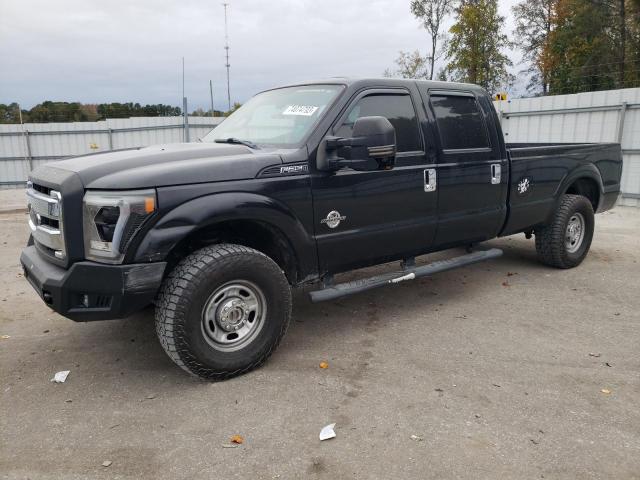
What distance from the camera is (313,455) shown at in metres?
2.70

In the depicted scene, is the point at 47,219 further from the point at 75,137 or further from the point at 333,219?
the point at 75,137

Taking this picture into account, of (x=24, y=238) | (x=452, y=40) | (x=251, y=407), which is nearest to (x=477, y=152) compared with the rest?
(x=251, y=407)

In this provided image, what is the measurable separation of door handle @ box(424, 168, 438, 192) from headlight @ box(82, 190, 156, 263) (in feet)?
7.47

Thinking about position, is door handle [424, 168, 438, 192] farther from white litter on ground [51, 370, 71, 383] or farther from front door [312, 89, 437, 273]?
white litter on ground [51, 370, 71, 383]

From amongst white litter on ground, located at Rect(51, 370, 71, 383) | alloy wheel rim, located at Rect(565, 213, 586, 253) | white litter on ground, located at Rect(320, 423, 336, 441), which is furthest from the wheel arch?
white litter on ground, located at Rect(51, 370, 71, 383)

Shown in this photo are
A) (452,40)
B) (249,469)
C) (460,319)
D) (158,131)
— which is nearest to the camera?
(249,469)

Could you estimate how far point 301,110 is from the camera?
13.5ft

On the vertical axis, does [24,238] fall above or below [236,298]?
below

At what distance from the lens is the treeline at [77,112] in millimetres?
22484

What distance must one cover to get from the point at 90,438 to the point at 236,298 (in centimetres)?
114

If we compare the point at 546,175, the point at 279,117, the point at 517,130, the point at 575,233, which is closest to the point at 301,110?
the point at 279,117

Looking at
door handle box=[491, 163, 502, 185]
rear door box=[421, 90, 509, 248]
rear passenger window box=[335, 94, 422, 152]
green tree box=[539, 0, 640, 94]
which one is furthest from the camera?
green tree box=[539, 0, 640, 94]

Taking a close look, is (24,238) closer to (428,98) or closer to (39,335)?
(39,335)

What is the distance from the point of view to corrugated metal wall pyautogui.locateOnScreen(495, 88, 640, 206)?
10648 mm
